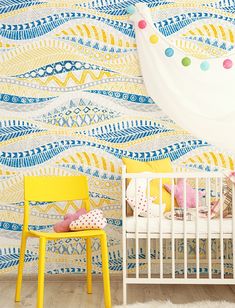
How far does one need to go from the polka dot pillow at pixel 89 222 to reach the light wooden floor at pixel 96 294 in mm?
432

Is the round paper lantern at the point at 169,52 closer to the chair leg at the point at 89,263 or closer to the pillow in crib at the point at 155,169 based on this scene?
the pillow in crib at the point at 155,169

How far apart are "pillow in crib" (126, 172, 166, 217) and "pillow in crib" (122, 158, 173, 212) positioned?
0.16 meters

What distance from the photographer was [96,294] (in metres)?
3.68

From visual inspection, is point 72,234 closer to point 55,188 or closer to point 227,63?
point 55,188

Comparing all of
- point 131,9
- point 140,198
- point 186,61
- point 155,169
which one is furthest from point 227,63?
point 140,198

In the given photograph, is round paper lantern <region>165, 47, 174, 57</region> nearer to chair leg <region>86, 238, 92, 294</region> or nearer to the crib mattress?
the crib mattress

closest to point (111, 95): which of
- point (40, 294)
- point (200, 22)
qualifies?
point (200, 22)

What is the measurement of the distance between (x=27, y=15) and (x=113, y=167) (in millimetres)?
1177

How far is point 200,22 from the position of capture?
4.10m

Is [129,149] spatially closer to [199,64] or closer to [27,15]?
[199,64]

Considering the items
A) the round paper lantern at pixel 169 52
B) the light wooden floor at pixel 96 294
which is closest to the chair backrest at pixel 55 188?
the light wooden floor at pixel 96 294

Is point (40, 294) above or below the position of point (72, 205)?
below

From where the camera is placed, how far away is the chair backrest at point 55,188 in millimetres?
3607

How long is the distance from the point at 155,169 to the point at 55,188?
0.67 meters
